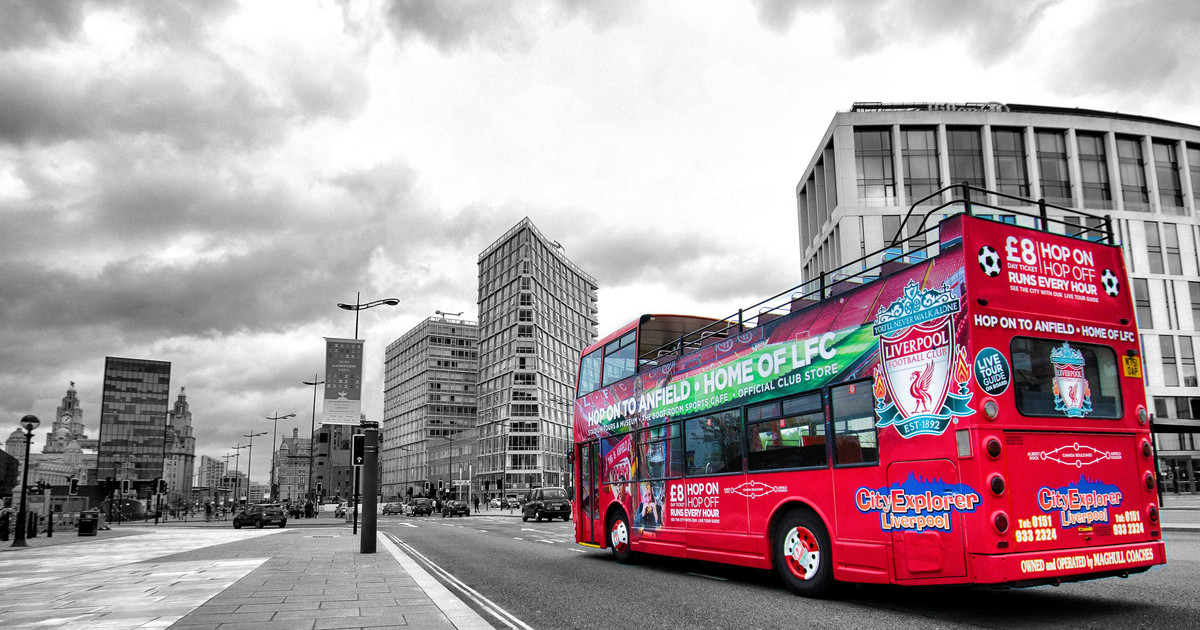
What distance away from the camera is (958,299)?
7680 millimetres

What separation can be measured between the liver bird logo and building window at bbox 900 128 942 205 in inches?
1919

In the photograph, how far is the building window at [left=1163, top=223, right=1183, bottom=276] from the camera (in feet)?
176

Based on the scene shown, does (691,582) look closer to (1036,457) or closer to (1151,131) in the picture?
(1036,457)

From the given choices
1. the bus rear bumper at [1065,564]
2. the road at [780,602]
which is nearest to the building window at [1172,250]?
the road at [780,602]

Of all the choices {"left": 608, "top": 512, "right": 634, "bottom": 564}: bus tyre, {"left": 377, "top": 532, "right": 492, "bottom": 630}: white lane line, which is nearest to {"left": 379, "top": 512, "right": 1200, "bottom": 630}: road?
{"left": 377, "top": 532, "right": 492, "bottom": 630}: white lane line

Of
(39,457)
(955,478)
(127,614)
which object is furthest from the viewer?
(39,457)

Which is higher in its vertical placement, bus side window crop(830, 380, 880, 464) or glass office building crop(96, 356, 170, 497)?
glass office building crop(96, 356, 170, 497)

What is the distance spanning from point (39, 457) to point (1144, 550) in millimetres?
213310

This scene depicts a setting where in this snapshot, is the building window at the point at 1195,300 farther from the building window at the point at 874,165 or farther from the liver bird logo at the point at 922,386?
the liver bird logo at the point at 922,386

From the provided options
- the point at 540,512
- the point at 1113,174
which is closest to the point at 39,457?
the point at 540,512

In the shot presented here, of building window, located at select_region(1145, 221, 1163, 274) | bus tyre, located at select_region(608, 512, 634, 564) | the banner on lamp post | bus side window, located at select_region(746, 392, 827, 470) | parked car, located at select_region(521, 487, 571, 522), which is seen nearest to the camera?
bus side window, located at select_region(746, 392, 827, 470)

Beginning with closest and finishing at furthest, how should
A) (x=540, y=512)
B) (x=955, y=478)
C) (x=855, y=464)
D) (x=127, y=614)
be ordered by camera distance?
(x=955, y=478), (x=127, y=614), (x=855, y=464), (x=540, y=512)

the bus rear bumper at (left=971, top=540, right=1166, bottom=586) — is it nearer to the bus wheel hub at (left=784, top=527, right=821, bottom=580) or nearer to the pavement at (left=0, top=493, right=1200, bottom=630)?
the bus wheel hub at (left=784, top=527, right=821, bottom=580)

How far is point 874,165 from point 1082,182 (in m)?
14.5
